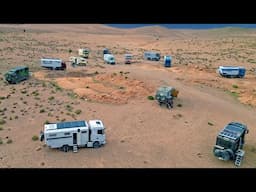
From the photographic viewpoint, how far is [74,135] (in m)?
22.3

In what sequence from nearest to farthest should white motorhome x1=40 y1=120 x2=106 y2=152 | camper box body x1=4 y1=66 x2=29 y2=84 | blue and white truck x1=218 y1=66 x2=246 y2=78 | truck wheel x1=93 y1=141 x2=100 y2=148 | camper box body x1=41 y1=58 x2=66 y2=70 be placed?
Result: 1. white motorhome x1=40 y1=120 x2=106 y2=152
2. truck wheel x1=93 y1=141 x2=100 y2=148
3. camper box body x1=4 y1=66 x2=29 y2=84
4. blue and white truck x1=218 y1=66 x2=246 y2=78
5. camper box body x1=41 y1=58 x2=66 y2=70

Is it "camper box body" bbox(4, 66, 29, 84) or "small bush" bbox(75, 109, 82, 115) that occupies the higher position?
"camper box body" bbox(4, 66, 29, 84)

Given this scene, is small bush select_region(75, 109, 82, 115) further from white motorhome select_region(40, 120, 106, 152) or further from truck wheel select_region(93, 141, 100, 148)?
truck wheel select_region(93, 141, 100, 148)

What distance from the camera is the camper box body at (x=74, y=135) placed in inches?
866

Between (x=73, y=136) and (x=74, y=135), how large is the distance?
105 millimetres

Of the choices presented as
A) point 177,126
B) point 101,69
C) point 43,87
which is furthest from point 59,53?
point 177,126

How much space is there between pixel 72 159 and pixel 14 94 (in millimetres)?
18677

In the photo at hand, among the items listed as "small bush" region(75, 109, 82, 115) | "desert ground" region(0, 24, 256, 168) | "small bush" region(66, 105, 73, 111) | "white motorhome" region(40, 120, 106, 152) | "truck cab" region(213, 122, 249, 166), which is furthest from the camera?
"small bush" region(66, 105, 73, 111)

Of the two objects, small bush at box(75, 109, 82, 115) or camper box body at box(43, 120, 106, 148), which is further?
small bush at box(75, 109, 82, 115)

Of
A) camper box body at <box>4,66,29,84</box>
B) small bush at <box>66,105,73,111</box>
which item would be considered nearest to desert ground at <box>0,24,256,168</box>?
small bush at <box>66,105,73,111</box>

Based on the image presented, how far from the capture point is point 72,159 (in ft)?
70.0

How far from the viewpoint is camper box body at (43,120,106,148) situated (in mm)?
22000

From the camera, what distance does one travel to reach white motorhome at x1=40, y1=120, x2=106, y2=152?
72.2 ft

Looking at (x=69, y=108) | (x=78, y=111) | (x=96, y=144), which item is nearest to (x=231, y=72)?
(x=78, y=111)
